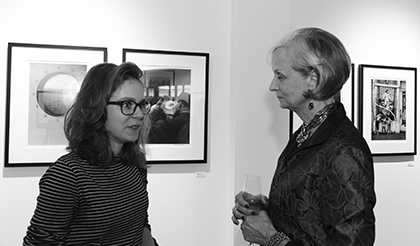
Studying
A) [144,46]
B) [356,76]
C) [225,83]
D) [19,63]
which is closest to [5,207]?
[19,63]

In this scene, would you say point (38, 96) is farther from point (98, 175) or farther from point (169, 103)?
point (98, 175)

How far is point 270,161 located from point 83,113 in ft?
6.04

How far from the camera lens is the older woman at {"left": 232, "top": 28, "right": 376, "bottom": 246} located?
165 centimetres

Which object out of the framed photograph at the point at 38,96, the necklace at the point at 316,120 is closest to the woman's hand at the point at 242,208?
the necklace at the point at 316,120

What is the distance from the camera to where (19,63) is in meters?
3.04

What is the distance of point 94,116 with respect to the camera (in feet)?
6.15

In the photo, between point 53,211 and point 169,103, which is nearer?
point 53,211

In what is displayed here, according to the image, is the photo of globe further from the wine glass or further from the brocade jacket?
the brocade jacket

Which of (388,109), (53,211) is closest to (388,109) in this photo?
(388,109)

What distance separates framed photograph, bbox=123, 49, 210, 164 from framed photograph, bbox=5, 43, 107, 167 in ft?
1.53

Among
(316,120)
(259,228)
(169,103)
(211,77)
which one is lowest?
(259,228)

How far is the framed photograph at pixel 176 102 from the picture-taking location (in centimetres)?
337

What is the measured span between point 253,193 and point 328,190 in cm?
43

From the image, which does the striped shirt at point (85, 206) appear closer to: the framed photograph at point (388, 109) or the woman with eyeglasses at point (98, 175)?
the woman with eyeglasses at point (98, 175)
